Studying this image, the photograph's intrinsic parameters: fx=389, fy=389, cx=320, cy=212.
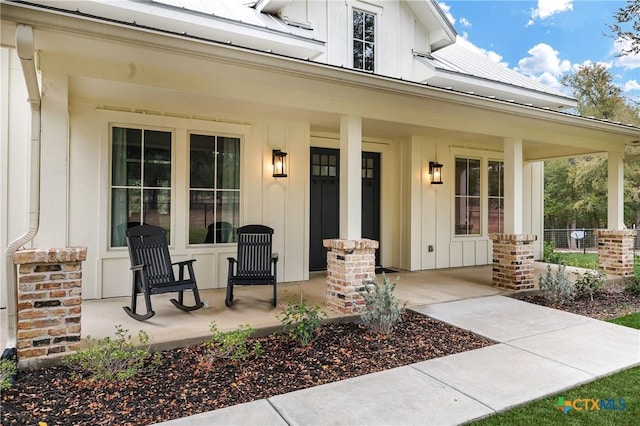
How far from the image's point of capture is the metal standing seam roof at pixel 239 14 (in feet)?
19.7

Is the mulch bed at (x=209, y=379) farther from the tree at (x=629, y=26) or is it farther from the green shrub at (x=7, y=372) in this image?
the tree at (x=629, y=26)

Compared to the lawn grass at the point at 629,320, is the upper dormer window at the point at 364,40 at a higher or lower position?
higher

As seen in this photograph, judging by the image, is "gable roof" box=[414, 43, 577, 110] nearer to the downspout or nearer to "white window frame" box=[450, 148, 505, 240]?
"white window frame" box=[450, 148, 505, 240]

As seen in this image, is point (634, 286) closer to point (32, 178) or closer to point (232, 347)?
point (232, 347)

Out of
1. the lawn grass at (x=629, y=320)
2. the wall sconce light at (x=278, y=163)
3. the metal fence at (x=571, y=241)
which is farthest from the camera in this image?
the metal fence at (x=571, y=241)

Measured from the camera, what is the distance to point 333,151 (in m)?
7.08

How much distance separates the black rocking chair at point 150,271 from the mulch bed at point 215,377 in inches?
34.1

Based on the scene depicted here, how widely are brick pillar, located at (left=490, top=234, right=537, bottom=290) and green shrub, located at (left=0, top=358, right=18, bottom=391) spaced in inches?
236

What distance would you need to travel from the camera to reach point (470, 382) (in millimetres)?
2938

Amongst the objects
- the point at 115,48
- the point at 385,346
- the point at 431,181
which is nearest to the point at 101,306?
the point at 115,48

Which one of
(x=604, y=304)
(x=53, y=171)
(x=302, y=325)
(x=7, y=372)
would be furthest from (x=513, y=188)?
(x=7, y=372)

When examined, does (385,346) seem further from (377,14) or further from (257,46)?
(377,14)

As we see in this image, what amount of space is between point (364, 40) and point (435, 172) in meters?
2.90

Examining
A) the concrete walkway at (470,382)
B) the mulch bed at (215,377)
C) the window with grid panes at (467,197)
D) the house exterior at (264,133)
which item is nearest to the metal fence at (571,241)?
the house exterior at (264,133)
